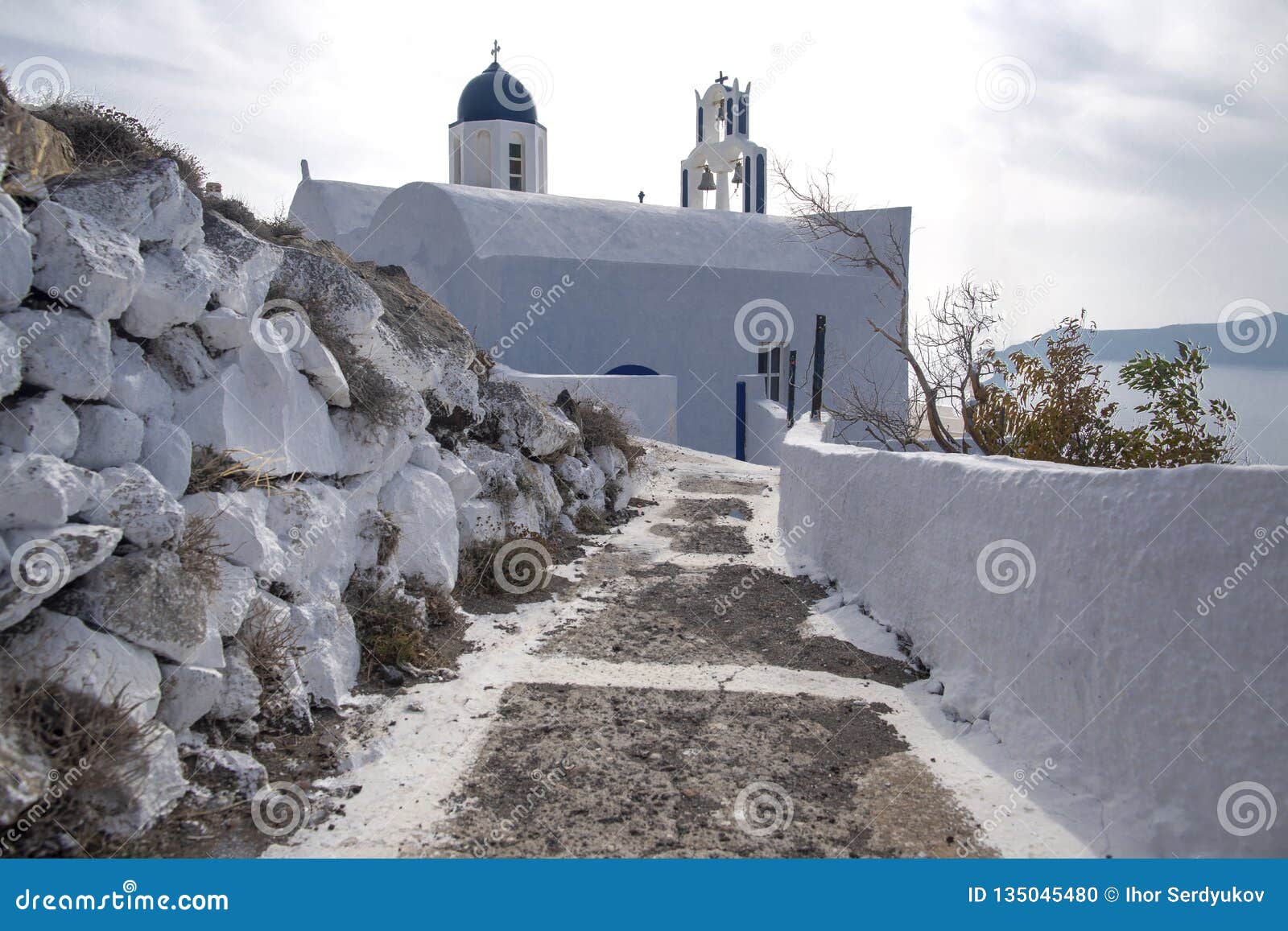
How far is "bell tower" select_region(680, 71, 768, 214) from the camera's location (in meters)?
24.1

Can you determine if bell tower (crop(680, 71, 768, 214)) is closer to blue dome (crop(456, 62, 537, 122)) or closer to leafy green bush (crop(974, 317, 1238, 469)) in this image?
blue dome (crop(456, 62, 537, 122))

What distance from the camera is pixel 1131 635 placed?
3.29 m

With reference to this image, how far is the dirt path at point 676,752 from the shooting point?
336 cm

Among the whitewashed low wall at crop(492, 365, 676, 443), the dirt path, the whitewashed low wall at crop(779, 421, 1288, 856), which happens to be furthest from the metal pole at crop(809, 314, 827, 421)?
the whitewashed low wall at crop(779, 421, 1288, 856)

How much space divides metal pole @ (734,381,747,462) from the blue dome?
399 inches

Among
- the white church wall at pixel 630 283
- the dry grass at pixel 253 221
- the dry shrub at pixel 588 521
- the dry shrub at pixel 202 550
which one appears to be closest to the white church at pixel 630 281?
the white church wall at pixel 630 283

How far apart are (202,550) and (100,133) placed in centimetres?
280

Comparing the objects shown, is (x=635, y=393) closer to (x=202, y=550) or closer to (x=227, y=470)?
(x=227, y=470)

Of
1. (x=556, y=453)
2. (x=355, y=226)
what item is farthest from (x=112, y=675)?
(x=355, y=226)

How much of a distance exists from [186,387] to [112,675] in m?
1.72

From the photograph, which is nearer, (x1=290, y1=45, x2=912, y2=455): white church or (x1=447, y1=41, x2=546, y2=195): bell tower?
(x1=290, y1=45, x2=912, y2=455): white church

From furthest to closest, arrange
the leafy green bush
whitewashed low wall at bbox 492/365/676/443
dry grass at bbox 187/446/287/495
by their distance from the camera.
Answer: whitewashed low wall at bbox 492/365/676/443, the leafy green bush, dry grass at bbox 187/446/287/495

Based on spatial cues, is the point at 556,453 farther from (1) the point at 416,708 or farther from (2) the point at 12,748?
(2) the point at 12,748

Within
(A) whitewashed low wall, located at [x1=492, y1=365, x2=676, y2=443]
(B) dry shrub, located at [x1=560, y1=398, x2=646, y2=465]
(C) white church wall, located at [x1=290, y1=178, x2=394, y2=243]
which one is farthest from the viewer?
(C) white church wall, located at [x1=290, y1=178, x2=394, y2=243]
